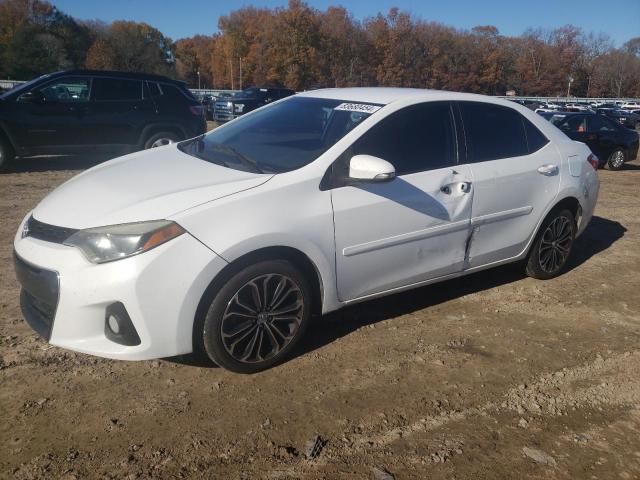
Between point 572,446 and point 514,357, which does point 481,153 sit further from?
point 572,446

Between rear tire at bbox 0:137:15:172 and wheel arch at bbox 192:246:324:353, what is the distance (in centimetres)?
769

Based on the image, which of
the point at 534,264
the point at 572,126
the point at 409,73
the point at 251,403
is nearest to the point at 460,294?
the point at 534,264

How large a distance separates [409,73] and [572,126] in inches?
2803

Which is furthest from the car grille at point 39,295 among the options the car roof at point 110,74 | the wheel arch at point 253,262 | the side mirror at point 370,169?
the car roof at point 110,74

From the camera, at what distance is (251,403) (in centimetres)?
302

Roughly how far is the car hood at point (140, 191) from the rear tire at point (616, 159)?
13.3m

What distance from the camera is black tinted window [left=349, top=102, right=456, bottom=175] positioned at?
367 cm

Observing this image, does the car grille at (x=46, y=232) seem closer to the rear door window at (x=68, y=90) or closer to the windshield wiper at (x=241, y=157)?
the windshield wiper at (x=241, y=157)

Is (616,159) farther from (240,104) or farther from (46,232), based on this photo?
(46,232)

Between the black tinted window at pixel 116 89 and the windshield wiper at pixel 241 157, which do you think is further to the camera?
the black tinted window at pixel 116 89

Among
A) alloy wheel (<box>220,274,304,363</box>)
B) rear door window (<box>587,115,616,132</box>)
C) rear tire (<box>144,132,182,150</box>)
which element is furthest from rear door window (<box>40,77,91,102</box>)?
rear door window (<box>587,115,616,132</box>)

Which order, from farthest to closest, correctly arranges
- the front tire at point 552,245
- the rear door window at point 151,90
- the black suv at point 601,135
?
the black suv at point 601,135 → the rear door window at point 151,90 → the front tire at point 552,245

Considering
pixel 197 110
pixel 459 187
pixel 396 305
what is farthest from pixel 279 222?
pixel 197 110

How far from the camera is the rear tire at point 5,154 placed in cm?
912
